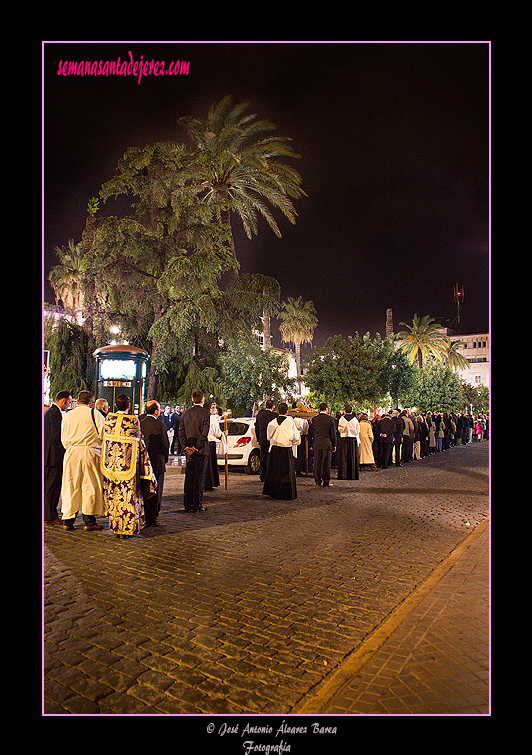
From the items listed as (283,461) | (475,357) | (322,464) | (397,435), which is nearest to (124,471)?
(283,461)

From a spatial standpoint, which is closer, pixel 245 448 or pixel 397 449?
pixel 245 448

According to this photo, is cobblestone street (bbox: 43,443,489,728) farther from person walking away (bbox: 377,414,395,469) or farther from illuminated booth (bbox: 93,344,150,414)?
illuminated booth (bbox: 93,344,150,414)

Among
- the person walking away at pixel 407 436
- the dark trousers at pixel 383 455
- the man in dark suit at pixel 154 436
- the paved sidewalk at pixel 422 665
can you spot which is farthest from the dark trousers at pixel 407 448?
the paved sidewalk at pixel 422 665

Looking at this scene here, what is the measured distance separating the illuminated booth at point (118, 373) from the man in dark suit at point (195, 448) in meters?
9.81

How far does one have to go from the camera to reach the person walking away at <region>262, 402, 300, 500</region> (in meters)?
11.2

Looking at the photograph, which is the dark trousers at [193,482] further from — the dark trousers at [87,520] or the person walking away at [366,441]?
the person walking away at [366,441]

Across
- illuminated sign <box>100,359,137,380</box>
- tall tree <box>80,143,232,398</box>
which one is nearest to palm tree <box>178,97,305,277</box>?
tall tree <box>80,143,232,398</box>

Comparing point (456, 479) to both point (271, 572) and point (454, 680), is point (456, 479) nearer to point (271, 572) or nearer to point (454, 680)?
point (271, 572)

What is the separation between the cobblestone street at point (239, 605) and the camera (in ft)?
11.5

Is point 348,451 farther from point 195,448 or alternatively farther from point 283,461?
point 195,448

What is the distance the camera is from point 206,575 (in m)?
5.97

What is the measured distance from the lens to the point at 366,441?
17969 mm

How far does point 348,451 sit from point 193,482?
21.0 ft
